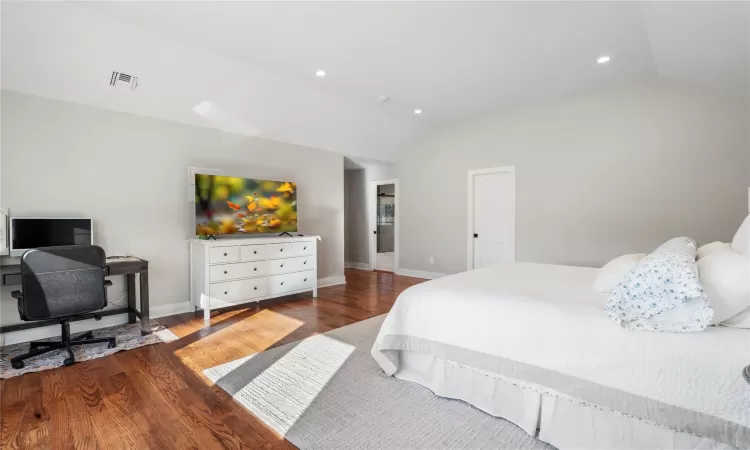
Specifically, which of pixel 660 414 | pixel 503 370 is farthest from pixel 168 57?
pixel 660 414

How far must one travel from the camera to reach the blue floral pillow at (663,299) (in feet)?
4.94

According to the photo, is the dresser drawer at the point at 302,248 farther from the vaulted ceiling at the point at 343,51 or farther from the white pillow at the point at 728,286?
the white pillow at the point at 728,286

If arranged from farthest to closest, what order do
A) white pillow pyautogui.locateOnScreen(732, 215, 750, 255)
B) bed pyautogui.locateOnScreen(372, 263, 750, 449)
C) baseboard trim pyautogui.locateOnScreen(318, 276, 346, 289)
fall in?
baseboard trim pyautogui.locateOnScreen(318, 276, 346, 289)
white pillow pyautogui.locateOnScreen(732, 215, 750, 255)
bed pyautogui.locateOnScreen(372, 263, 750, 449)

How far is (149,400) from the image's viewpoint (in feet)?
6.96

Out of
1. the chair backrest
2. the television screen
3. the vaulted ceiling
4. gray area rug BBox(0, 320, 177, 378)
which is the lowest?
gray area rug BBox(0, 320, 177, 378)

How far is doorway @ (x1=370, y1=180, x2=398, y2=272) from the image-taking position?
23.9ft

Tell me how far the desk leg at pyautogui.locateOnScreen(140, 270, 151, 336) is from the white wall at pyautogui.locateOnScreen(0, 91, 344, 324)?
496mm

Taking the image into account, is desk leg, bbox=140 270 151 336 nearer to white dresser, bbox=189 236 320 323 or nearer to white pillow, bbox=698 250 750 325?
white dresser, bbox=189 236 320 323

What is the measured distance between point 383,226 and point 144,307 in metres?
4.79

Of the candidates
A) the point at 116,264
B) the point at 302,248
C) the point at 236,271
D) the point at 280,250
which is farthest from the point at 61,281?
the point at 302,248

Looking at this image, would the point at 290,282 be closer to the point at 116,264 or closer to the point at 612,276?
the point at 116,264

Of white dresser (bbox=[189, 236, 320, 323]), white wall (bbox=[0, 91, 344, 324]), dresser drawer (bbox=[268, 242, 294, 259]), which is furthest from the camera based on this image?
dresser drawer (bbox=[268, 242, 294, 259])

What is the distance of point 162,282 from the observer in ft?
12.9

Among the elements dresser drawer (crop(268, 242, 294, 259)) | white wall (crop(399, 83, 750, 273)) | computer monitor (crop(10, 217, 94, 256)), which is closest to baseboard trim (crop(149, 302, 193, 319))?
computer monitor (crop(10, 217, 94, 256))
